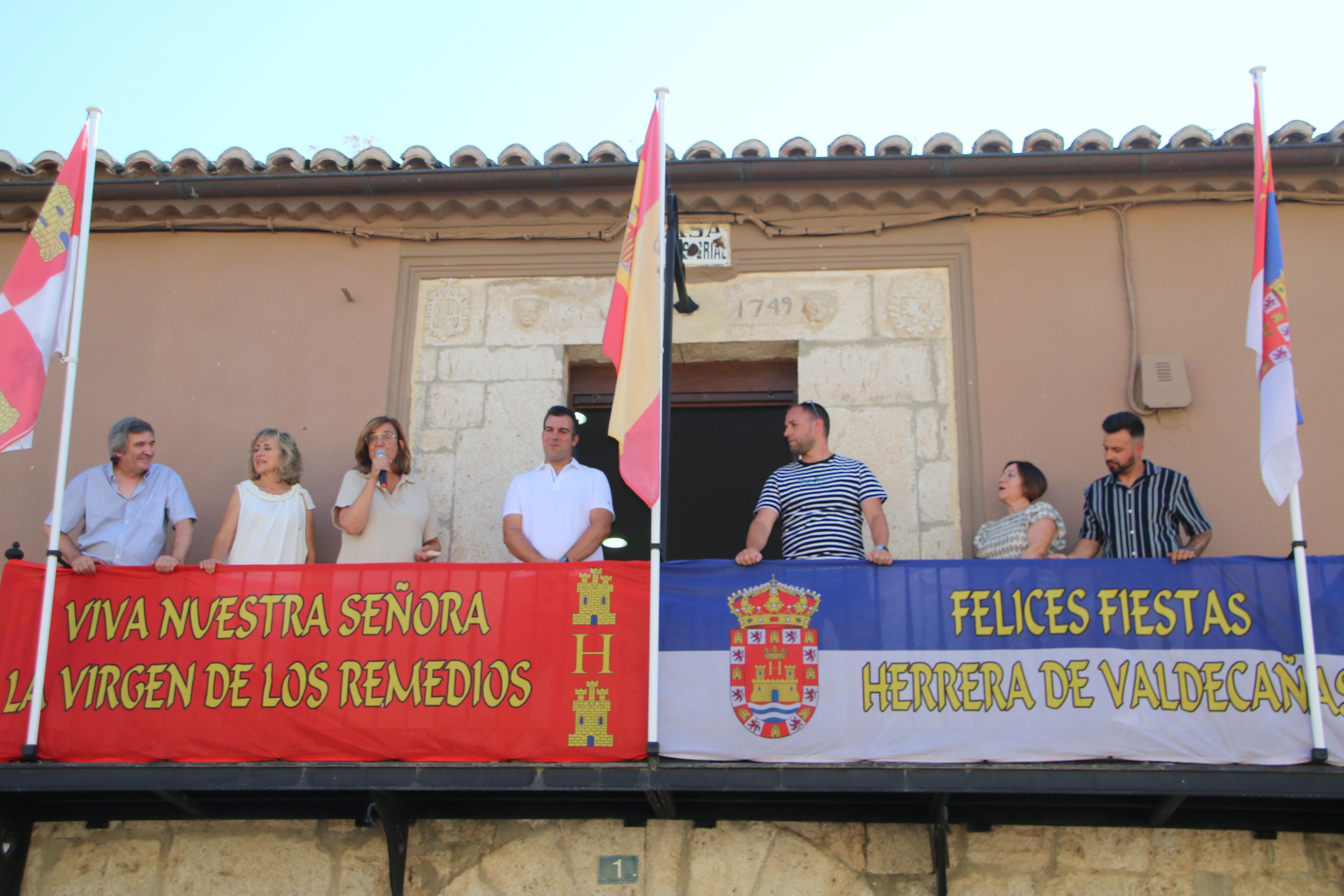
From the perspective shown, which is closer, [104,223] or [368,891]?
Result: [368,891]

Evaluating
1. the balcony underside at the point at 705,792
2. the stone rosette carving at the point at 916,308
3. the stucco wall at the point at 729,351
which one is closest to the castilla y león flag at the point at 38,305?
the balcony underside at the point at 705,792

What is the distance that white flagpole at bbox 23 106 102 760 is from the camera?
5.60m

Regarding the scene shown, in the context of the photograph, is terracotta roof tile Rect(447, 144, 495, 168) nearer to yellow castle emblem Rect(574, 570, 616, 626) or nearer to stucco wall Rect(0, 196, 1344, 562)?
stucco wall Rect(0, 196, 1344, 562)

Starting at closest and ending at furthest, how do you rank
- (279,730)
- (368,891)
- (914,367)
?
(279,730), (368,891), (914,367)

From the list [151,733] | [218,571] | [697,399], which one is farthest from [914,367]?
[151,733]

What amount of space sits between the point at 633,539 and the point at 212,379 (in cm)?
301

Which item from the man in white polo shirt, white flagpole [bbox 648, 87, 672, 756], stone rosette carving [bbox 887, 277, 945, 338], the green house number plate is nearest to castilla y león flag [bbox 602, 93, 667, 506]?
white flagpole [bbox 648, 87, 672, 756]

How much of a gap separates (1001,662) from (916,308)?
2.55m

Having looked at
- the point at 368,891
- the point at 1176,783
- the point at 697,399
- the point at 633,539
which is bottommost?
the point at 368,891

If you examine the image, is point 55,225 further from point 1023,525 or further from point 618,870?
point 1023,525

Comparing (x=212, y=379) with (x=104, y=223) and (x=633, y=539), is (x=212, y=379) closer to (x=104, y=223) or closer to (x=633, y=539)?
(x=104, y=223)

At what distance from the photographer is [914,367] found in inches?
282

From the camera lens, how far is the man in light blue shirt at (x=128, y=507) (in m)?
6.40

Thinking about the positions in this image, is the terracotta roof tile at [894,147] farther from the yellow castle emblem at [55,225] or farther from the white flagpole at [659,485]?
the yellow castle emblem at [55,225]
